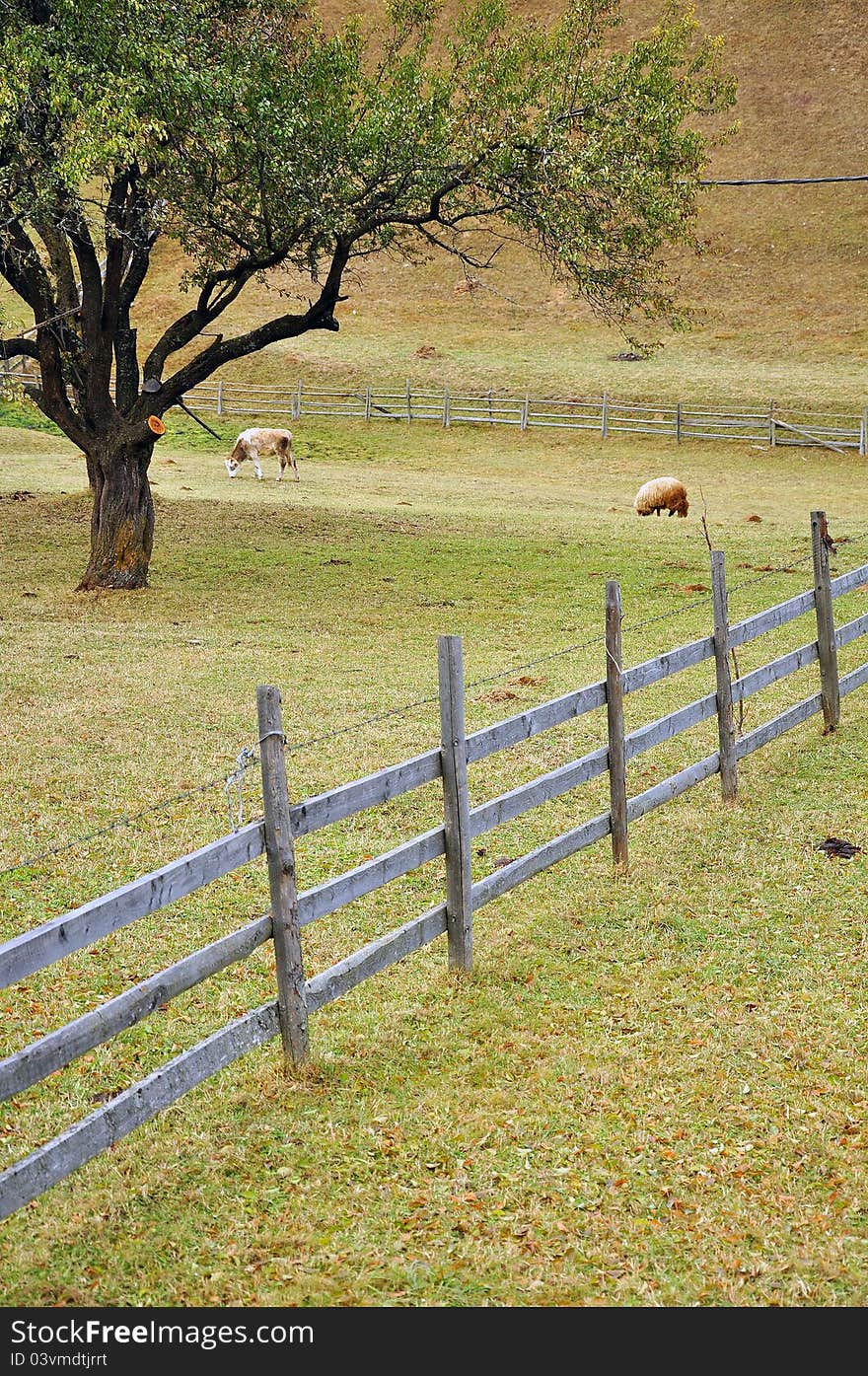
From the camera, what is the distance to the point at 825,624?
10805 mm

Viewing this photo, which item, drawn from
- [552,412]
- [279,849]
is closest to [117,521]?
[279,849]

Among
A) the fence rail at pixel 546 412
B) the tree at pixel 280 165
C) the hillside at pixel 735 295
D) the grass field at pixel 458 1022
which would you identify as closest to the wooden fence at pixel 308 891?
the grass field at pixel 458 1022

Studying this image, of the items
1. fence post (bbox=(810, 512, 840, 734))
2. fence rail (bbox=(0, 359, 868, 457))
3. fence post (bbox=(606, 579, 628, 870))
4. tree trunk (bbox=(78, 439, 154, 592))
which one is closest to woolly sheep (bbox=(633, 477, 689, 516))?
tree trunk (bbox=(78, 439, 154, 592))

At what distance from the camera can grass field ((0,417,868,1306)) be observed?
13.8ft

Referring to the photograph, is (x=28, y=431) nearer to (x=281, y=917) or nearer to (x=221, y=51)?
(x=221, y=51)

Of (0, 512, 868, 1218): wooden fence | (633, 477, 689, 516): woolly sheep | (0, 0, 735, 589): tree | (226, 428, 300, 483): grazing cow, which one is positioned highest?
(0, 0, 735, 589): tree

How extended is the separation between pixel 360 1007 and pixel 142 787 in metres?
4.23

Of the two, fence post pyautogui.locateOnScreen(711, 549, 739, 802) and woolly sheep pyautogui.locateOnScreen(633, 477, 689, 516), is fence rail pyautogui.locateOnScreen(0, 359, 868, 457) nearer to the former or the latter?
woolly sheep pyautogui.locateOnScreen(633, 477, 689, 516)

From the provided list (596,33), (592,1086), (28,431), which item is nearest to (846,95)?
(28,431)

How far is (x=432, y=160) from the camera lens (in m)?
17.1

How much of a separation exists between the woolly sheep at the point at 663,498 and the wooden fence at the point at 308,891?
17704mm

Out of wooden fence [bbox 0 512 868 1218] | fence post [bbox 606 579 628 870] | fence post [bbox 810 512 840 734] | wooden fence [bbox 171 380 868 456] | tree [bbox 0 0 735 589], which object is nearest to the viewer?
wooden fence [bbox 0 512 868 1218]

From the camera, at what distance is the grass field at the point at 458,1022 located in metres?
4.21

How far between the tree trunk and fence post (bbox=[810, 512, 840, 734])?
10962mm
